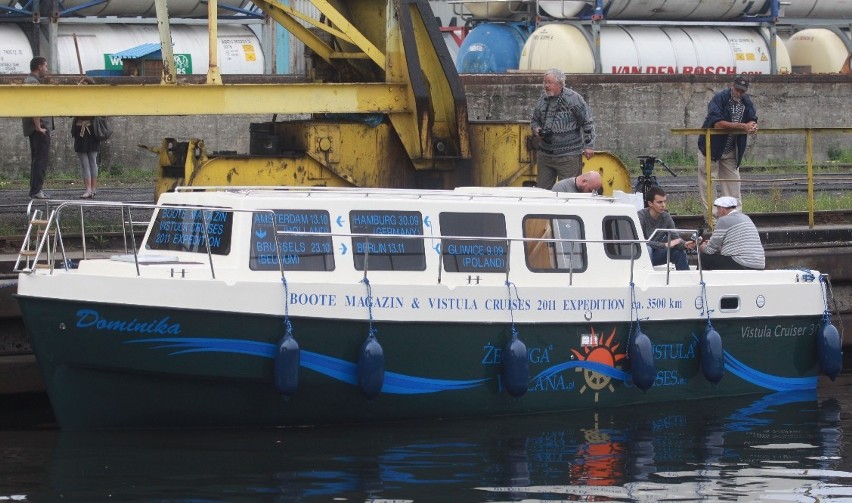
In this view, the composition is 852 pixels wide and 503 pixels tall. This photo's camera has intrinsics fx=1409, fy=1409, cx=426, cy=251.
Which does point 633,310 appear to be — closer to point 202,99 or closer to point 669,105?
point 202,99

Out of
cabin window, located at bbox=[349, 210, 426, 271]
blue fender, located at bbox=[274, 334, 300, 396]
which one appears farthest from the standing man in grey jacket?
blue fender, located at bbox=[274, 334, 300, 396]

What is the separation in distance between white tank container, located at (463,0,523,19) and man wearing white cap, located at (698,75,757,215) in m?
20.3

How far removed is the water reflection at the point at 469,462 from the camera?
32.9 feet

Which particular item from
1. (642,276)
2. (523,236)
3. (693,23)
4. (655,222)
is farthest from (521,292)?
(693,23)

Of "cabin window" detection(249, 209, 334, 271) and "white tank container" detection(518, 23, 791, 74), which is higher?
"white tank container" detection(518, 23, 791, 74)

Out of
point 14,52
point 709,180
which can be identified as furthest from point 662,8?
point 709,180

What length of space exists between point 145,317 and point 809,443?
5.60 metres

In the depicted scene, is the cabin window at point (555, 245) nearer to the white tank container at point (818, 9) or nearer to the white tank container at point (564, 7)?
the white tank container at point (564, 7)

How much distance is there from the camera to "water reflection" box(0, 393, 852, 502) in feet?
32.9

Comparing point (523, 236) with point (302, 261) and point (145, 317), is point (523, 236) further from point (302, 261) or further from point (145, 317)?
point (145, 317)

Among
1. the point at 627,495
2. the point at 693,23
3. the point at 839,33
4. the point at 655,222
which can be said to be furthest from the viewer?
the point at 839,33

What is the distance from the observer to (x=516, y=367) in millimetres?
11812

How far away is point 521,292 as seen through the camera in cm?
1199

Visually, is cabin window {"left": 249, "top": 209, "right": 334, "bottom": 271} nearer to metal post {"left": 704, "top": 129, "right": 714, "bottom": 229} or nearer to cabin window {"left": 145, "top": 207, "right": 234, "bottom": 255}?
cabin window {"left": 145, "top": 207, "right": 234, "bottom": 255}
